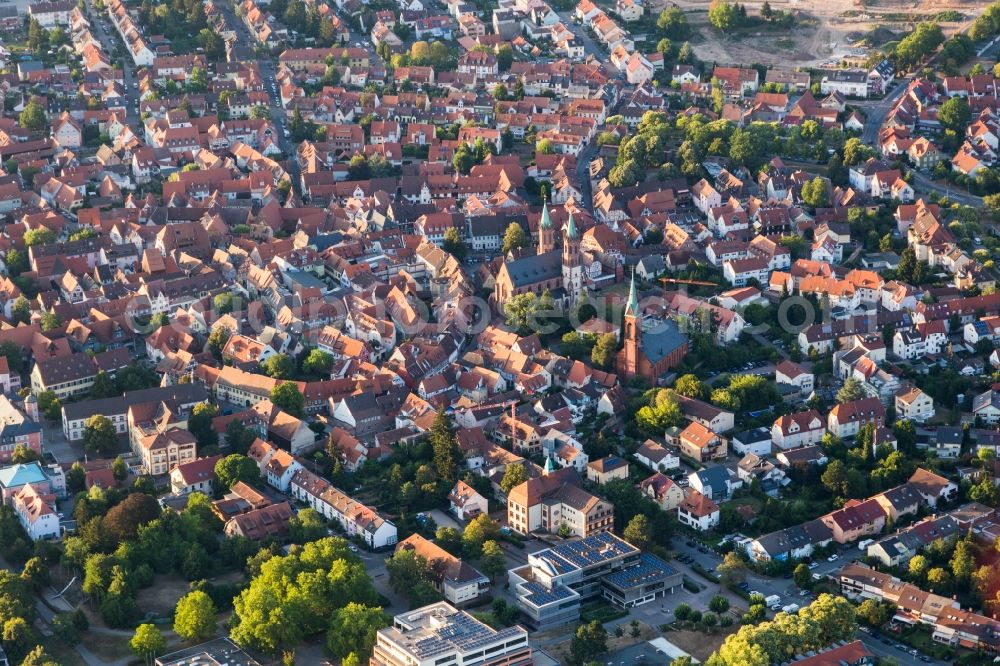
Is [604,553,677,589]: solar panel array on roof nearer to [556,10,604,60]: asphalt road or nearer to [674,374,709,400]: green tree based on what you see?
[674,374,709,400]: green tree

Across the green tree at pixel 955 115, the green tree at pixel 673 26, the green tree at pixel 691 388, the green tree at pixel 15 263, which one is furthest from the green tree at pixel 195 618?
the green tree at pixel 673 26

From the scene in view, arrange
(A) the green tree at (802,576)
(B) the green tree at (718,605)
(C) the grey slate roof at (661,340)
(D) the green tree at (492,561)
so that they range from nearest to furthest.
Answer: (B) the green tree at (718,605) < (A) the green tree at (802,576) < (D) the green tree at (492,561) < (C) the grey slate roof at (661,340)

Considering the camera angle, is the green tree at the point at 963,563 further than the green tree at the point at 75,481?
No

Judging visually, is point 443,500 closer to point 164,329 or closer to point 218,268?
point 164,329

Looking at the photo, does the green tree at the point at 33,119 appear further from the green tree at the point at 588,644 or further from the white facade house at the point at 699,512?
the green tree at the point at 588,644

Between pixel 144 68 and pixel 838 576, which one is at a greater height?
pixel 144 68

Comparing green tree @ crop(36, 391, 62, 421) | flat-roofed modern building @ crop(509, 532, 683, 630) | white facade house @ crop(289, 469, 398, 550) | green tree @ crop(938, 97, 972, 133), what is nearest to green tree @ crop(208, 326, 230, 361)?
green tree @ crop(36, 391, 62, 421)

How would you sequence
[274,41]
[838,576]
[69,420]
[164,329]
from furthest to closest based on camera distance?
[274,41] < [164,329] < [69,420] < [838,576]

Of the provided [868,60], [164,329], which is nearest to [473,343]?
[164,329]
